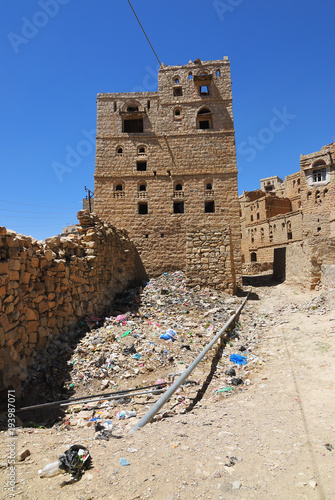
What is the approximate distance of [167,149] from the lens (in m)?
18.3

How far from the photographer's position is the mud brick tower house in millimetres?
17594

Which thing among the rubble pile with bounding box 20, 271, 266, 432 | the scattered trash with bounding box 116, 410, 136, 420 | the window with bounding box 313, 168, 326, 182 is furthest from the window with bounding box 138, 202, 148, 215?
the window with bounding box 313, 168, 326, 182

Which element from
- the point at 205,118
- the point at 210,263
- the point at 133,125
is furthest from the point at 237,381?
the point at 133,125

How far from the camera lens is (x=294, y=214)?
906 inches

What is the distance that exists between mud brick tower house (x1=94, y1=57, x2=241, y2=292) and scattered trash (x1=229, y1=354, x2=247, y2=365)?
11053 mm

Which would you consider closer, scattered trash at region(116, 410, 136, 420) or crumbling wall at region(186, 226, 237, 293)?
scattered trash at region(116, 410, 136, 420)

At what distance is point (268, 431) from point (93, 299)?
5.72 meters

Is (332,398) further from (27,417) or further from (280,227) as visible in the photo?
(280,227)

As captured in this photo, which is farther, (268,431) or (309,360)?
(309,360)

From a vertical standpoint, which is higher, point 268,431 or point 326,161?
point 326,161

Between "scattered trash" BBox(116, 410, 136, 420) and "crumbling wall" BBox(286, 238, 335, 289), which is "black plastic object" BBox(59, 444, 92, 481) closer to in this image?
"scattered trash" BBox(116, 410, 136, 420)

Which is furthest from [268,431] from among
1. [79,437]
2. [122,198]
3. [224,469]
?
[122,198]

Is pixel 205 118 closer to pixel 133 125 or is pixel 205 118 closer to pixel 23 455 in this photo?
pixel 133 125

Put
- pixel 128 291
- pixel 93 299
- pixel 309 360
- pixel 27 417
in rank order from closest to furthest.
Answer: pixel 27 417
pixel 309 360
pixel 93 299
pixel 128 291
